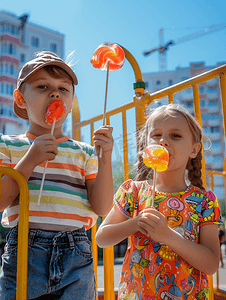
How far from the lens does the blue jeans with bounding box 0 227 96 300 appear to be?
4.64 feet

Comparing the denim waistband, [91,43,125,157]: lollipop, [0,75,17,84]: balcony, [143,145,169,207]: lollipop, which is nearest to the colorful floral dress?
[143,145,169,207]: lollipop

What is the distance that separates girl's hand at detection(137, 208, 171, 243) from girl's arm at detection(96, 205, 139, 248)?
0.09 meters

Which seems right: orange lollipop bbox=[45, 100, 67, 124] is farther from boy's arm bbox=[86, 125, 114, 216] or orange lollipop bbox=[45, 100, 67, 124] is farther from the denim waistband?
the denim waistband

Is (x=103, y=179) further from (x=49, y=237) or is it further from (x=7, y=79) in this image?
(x=7, y=79)

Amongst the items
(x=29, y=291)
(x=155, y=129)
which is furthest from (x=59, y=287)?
(x=155, y=129)

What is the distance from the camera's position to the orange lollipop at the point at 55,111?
1.53 metres

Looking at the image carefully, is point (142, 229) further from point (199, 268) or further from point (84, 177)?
point (84, 177)

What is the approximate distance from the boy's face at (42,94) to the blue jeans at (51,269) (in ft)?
1.79

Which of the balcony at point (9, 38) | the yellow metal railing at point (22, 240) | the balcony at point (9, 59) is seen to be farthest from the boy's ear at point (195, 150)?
the balcony at point (9, 38)

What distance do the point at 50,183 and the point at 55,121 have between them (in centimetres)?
31

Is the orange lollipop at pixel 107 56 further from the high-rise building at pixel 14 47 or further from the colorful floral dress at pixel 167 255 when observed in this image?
the high-rise building at pixel 14 47

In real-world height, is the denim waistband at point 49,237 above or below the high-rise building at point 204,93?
below

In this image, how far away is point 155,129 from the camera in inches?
67.4

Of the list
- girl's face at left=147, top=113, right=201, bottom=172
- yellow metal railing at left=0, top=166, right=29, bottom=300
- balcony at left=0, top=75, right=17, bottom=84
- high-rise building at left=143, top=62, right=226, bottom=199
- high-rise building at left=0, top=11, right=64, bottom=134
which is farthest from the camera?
high-rise building at left=143, top=62, right=226, bottom=199
